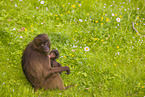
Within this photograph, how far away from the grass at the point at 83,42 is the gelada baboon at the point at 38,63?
241 millimetres

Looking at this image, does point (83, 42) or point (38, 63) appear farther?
point (83, 42)

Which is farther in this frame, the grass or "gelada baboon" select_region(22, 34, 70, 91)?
the grass

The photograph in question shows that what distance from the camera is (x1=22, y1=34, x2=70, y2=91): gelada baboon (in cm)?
412

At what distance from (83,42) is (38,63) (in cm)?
245

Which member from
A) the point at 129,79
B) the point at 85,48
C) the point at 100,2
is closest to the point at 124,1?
the point at 100,2

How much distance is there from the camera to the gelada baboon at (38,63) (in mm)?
4125

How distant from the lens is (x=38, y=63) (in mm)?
4160

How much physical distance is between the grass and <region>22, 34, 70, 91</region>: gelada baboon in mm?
241

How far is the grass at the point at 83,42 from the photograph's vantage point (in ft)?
16.3

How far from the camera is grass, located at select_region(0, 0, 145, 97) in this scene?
496 cm

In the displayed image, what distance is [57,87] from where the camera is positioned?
4.55m

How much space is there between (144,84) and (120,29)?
235 centimetres

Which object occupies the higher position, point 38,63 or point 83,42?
point 83,42

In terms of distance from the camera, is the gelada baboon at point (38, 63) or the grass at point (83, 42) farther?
the grass at point (83, 42)
